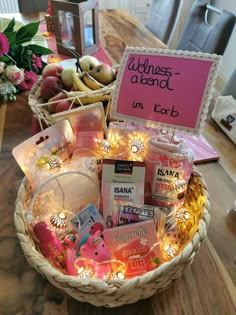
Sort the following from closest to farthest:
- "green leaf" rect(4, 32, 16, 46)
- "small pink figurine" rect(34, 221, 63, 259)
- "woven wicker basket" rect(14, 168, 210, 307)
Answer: "woven wicker basket" rect(14, 168, 210, 307), "small pink figurine" rect(34, 221, 63, 259), "green leaf" rect(4, 32, 16, 46)

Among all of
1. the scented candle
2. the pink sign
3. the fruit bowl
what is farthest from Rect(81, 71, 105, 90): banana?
the scented candle

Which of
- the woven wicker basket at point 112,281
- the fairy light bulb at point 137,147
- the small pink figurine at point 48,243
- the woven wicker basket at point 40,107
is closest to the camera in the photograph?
the woven wicker basket at point 112,281

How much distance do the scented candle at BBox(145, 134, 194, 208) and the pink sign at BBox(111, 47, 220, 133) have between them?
2.0 inches

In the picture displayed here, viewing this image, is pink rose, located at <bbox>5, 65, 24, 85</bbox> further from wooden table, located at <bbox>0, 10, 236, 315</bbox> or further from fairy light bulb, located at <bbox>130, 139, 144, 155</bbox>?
fairy light bulb, located at <bbox>130, 139, 144, 155</bbox>

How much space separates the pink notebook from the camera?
0.91 meters

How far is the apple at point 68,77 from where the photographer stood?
105 centimetres

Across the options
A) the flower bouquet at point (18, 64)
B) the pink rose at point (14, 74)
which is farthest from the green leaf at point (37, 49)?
the pink rose at point (14, 74)

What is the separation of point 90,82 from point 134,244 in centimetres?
62

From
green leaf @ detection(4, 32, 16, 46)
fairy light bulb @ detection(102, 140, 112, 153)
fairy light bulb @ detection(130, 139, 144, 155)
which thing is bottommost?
fairy light bulb @ detection(102, 140, 112, 153)

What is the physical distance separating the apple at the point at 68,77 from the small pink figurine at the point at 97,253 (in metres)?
0.66

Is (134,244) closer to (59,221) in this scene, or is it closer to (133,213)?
(133,213)

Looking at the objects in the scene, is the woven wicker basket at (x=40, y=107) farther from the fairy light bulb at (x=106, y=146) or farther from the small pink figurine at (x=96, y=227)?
the small pink figurine at (x=96, y=227)

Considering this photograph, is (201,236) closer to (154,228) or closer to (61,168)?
(154,228)

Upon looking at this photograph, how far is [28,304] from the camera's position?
561mm
